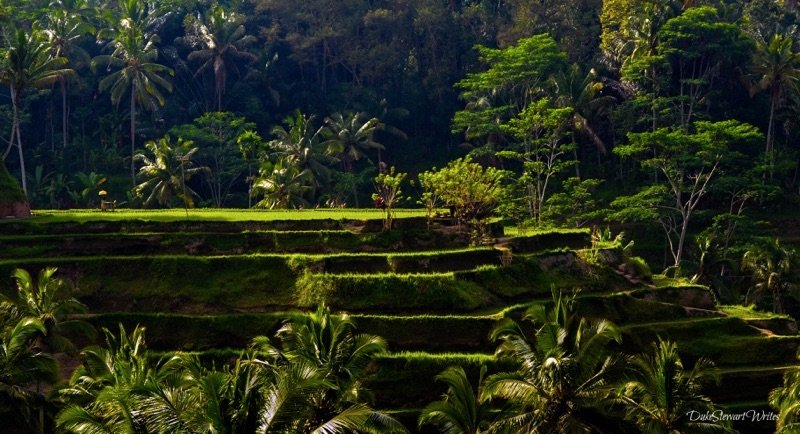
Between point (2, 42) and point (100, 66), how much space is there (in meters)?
7.71

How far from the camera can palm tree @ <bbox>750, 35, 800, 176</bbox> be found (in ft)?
169

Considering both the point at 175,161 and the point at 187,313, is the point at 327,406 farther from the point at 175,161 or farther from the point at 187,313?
the point at 175,161

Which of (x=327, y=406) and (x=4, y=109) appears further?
(x=4, y=109)

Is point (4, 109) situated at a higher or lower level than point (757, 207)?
higher

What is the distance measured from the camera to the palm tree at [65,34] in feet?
185

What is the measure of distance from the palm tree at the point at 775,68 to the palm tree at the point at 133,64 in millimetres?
38422

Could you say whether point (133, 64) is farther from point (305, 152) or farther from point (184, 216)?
point (184, 216)

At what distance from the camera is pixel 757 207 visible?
5309 cm

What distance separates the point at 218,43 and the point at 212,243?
32840 millimetres

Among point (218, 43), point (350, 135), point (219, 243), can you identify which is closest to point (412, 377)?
point (219, 243)

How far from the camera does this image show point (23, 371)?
20.2 meters

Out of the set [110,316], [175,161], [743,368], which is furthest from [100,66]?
[743,368]

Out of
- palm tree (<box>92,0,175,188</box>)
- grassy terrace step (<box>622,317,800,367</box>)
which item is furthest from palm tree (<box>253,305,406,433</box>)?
palm tree (<box>92,0,175,188</box>)

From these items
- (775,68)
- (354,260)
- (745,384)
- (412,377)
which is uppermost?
(775,68)
